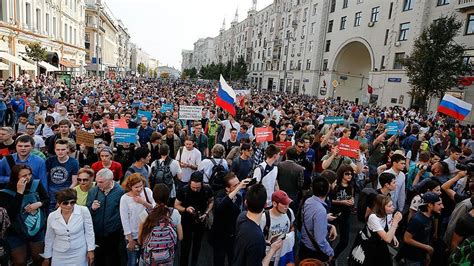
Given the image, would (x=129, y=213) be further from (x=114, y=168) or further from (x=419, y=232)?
(x=419, y=232)

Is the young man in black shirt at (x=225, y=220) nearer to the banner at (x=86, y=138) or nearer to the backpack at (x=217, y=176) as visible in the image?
the backpack at (x=217, y=176)

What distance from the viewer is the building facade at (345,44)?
1101 inches

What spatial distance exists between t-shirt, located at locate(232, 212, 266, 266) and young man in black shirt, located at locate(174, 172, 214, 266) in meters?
1.35

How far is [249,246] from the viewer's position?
2.90 metres

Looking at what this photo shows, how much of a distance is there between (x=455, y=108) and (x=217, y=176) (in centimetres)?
1082

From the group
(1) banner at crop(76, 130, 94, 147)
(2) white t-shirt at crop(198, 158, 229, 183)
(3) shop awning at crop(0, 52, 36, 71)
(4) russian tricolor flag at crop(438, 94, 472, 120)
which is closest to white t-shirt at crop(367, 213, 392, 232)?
(2) white t-shirt at crop(198, 158, 229, 183)

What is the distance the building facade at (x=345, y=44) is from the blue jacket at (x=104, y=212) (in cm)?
2482

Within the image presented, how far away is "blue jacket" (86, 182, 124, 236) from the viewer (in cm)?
402

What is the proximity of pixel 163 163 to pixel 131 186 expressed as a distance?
61.4 inches

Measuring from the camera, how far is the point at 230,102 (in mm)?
10070

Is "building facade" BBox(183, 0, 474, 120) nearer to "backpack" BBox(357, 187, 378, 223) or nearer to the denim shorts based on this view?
"backpack" BBox(357, 187, 378, 223)

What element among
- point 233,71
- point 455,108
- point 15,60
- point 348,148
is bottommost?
point 348,148

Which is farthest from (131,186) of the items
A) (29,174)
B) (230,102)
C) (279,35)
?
(279,35)

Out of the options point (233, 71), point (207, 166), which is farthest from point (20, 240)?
point (233, 71)
